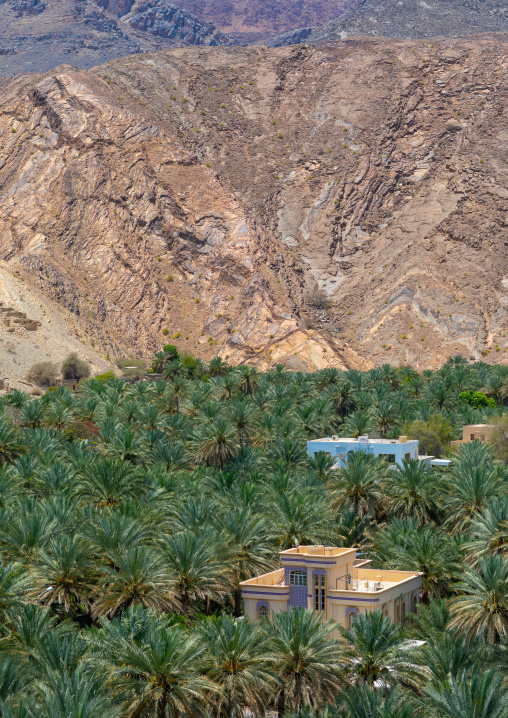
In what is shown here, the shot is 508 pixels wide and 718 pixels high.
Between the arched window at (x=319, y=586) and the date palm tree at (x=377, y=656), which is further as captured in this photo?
the arched window at (x=319, y=586)

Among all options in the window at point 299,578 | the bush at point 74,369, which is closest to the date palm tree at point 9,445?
the window at point 299,578

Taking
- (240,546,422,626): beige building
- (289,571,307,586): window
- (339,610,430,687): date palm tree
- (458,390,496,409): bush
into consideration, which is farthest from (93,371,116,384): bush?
(339,610,430,687): date palm tree

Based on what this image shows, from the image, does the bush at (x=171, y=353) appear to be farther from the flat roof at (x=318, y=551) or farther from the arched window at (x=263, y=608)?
the arched window at (x=263, y=608)

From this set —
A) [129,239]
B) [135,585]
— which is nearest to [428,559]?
[135,585]

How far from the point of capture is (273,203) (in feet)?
458

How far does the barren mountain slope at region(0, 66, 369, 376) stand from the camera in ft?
374

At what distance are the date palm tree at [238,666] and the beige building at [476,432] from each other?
38.4 metres

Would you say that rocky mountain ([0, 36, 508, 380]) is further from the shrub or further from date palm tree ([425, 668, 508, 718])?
date palm tree ([425, 668, 508, 718])

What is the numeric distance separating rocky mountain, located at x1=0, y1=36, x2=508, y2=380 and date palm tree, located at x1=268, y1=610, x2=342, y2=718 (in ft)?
252

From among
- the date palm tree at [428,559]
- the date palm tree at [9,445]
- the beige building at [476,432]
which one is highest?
the date palm tree at [428,559]

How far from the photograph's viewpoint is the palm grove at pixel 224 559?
90.6ft

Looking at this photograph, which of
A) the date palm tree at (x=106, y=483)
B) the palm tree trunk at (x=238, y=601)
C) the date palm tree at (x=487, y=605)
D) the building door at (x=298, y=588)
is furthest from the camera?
the date palm tree at (x=106, y=483)

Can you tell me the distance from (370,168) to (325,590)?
349 feet

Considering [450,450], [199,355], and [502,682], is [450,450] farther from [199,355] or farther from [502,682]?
[199,355]
